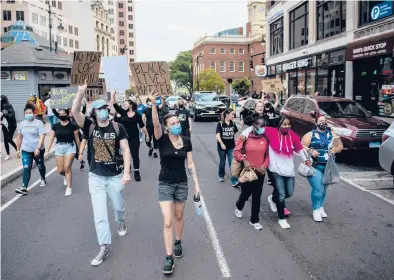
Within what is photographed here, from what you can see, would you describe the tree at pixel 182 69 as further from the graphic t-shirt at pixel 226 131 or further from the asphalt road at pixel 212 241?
the asphalt road at pixel 212 241

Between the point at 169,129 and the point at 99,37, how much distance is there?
95915 millimetres

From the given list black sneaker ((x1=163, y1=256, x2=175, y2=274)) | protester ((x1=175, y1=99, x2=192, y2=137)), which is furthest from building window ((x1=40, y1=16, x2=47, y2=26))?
black sneaker ((x1=163, y1=256, x2=175, y2=274))

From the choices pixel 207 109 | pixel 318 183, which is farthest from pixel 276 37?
pixel 318 183

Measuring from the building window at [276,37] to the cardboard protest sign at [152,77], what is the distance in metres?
28.2

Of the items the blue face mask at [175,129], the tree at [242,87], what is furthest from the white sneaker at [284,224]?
the tree at [242,87]

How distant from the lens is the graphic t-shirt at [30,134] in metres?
8.12

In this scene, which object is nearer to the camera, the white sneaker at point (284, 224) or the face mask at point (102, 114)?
the face mask at point (102, 114)

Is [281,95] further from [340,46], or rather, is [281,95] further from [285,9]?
[340,46]

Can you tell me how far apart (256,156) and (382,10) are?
53.5 ft

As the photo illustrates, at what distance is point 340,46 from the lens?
74.5 ft

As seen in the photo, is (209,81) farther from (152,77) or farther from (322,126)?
(322,126)

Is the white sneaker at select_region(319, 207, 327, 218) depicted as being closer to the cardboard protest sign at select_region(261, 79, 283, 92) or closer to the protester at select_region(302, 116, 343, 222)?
the protester at select_region(302, 116, 343, 222)

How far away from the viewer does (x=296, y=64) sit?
29391mm

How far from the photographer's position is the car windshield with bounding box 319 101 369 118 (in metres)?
11.8
